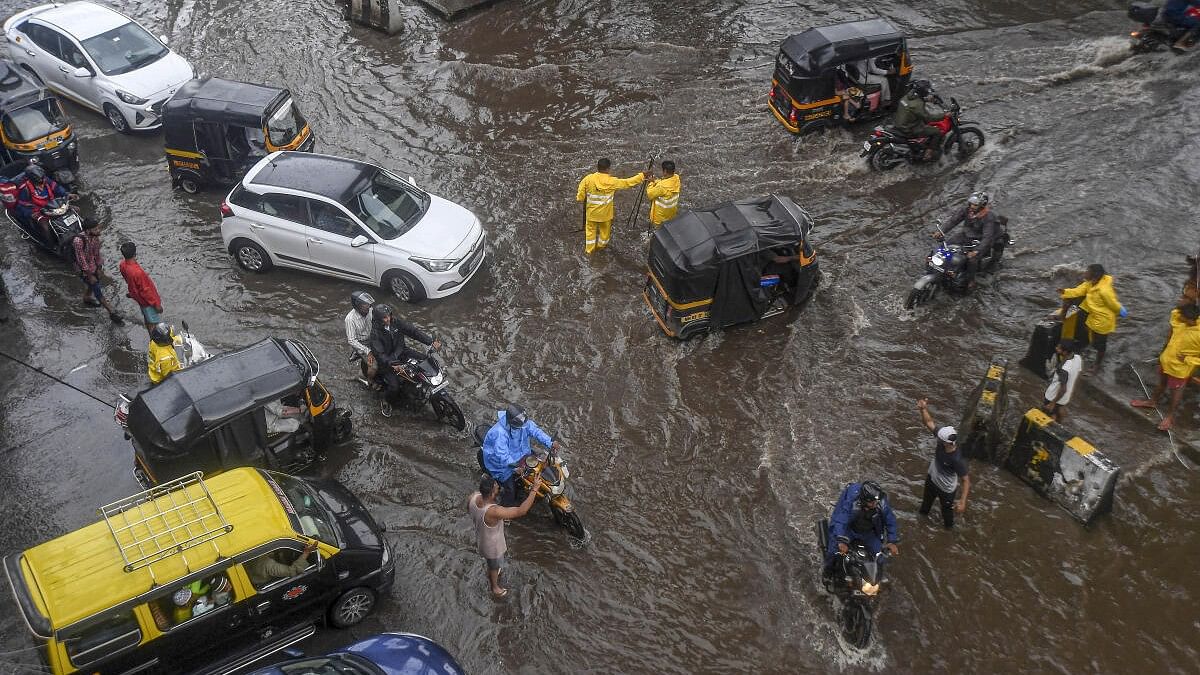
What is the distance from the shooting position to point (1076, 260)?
12250 mm

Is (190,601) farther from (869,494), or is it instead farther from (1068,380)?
(1068,380)

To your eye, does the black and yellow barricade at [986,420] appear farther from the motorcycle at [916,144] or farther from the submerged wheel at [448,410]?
the motorcycle at [916,144]

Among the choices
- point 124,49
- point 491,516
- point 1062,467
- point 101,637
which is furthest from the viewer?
point 124,49

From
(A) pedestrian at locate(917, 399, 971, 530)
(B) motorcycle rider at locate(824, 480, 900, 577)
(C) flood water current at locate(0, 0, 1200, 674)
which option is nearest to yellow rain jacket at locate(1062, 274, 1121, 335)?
(C) flood water current at locate(0, 0, 1200, 674)

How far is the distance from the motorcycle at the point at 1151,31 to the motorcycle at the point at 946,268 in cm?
808

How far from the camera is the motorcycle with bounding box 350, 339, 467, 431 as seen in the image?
33.6ft

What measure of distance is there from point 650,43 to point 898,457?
11700 mm

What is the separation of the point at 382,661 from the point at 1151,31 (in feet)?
58.2

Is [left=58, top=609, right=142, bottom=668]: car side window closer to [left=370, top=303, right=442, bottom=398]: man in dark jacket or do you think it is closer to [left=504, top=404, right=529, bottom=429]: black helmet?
[left=504, top=404, right=529, bottom=429]: black helmet

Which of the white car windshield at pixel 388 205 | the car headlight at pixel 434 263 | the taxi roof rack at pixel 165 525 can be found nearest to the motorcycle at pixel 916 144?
the car headlight at pixel 434 263

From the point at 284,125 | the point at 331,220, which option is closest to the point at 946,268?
the point at 331,220

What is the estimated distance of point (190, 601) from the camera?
7.24 meters

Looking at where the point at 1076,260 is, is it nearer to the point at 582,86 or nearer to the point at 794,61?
the point at 794,61

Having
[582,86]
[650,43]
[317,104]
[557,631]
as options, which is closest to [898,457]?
[557,631]
